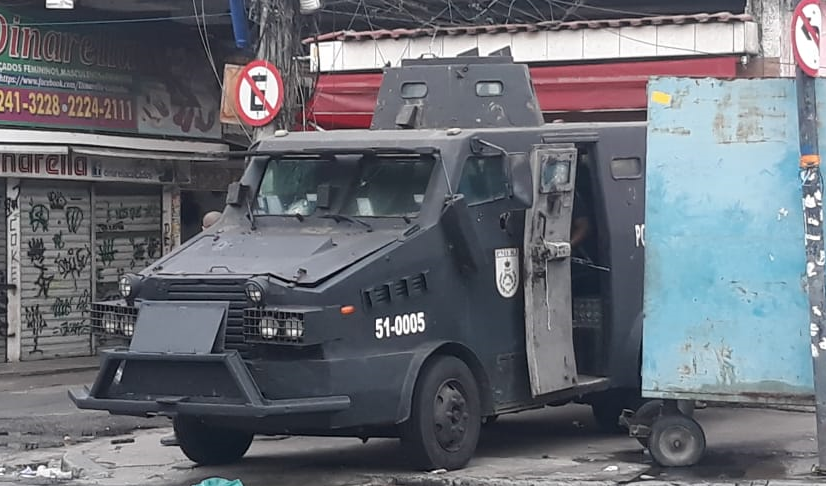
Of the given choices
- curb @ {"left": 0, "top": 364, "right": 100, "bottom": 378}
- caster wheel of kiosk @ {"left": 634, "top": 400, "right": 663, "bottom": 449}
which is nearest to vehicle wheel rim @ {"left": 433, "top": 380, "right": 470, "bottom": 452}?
caster wheel of kiosk @ {"left": 634, "top": 400, "right": 663, "bottom": 449}

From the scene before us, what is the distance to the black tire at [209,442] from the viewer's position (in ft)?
34.5

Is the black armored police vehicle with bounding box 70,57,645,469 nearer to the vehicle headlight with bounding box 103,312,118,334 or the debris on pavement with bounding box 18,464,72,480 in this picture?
the vehicle headlight with bounding box 103,312,118,334

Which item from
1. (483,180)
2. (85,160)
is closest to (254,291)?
(483,180)

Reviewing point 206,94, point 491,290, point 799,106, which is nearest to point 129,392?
point 491,290

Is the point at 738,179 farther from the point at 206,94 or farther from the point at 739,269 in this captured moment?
the point at 206,94

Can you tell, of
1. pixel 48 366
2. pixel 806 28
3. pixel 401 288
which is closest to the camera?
pixel 806 28

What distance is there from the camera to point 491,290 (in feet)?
34.6

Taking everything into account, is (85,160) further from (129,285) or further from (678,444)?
(678,444)

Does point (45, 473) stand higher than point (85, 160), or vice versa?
point (85, 160)

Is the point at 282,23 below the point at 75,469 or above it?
above

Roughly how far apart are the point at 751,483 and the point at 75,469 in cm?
490

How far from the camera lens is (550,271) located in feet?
35.6

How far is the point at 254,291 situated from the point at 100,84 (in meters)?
12.3

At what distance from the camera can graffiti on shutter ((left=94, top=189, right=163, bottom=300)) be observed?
21.6 meters
